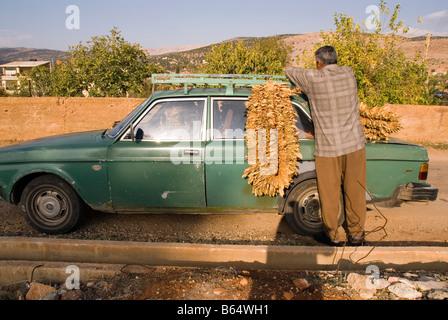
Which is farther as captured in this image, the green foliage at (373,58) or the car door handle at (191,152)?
the green foliage at (373,58)

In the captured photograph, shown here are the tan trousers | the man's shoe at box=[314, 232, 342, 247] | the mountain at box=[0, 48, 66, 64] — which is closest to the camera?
the tan trousers

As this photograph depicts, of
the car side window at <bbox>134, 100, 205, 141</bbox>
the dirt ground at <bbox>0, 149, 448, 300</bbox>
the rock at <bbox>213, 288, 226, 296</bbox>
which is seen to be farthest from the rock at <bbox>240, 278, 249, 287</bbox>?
the car side window at <bbox>134, 100, 205, 141</bbox>

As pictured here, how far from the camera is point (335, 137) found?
3590mm

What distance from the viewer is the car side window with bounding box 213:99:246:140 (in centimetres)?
399

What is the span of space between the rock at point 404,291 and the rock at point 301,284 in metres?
0.67

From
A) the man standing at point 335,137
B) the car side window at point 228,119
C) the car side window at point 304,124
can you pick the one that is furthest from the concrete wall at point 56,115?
the man standing at point 335,137

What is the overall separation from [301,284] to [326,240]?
1.16 m

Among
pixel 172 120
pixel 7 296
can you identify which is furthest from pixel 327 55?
pixel 7 296

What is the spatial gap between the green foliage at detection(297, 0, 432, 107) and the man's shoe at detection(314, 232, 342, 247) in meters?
7.44

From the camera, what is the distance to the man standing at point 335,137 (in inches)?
141

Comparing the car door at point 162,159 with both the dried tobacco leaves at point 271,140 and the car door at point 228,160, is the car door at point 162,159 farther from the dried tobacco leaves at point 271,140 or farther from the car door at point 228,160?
the dried tobacco leaves at point 271,140

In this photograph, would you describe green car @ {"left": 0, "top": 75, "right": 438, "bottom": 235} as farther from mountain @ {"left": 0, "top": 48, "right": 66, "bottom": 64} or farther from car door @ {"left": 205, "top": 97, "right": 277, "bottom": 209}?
mountain @ {"left": 0, "top": 48, "right": 66, "bottom": 64}
